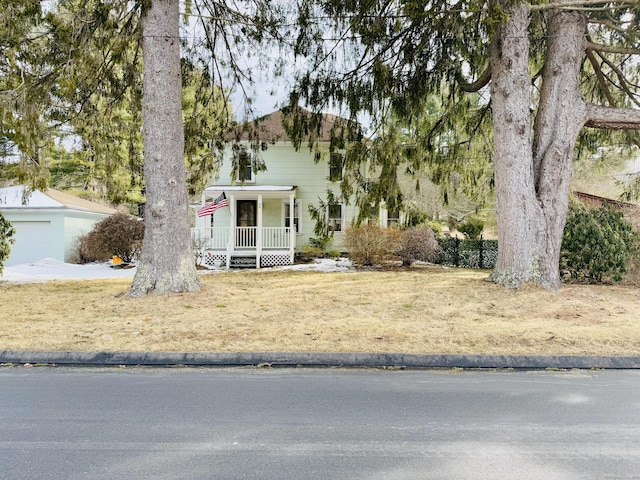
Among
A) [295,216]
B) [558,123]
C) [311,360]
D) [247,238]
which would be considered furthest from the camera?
[295,216]

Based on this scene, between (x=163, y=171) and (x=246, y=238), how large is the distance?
10.3 m

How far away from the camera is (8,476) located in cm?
273

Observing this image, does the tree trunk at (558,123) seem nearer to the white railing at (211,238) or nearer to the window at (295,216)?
the window at (295,216)

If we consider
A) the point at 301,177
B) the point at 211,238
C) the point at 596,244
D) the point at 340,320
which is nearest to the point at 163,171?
the point at 340,320

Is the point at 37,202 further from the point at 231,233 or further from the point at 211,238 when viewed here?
the point at 231,233

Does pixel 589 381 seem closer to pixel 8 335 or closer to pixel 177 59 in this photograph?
pixel 8 335

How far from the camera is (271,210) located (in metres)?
21.2

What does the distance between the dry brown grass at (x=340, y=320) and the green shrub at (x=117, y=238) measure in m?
8.18

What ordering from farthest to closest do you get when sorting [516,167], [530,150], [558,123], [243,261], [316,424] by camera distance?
[243,261], [558,123], [530,150], [516,167], [316,424]

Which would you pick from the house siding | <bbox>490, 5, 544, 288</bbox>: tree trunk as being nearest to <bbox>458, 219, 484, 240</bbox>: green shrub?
the house siding

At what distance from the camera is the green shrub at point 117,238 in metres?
18.4

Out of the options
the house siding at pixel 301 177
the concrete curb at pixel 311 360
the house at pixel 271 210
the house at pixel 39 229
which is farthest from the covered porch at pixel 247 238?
the concrete curb at pixel 311 360

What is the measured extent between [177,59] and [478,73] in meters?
8.28

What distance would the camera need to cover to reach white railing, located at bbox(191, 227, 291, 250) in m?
19.1
